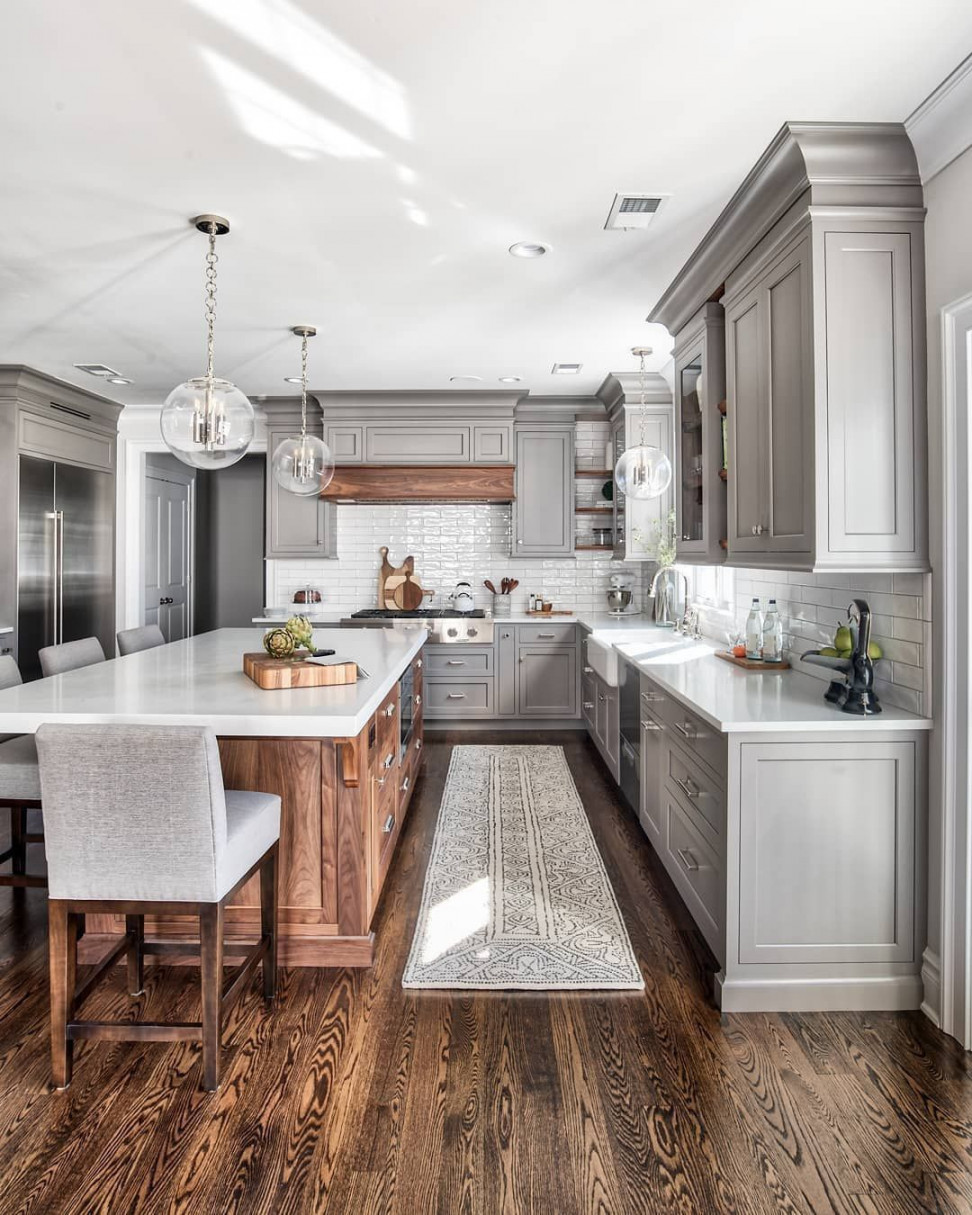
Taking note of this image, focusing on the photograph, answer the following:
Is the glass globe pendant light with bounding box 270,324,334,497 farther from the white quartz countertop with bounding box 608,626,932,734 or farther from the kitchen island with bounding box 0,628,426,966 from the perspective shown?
the white quartz countertop with bounding box 608,626,932,734

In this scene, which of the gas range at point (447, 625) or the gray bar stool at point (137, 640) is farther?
the gas range at point (447, 625)

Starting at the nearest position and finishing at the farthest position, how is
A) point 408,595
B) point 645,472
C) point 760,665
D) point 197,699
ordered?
point 197,699 → point 760,665 → point 645,472 → point 408,595

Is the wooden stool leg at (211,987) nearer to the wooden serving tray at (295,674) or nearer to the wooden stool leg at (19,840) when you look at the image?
the wooden serving tray at (295,674)

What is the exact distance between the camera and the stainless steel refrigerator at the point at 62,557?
5176 millimetres

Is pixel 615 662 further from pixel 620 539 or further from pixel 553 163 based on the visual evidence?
pixel 553 163

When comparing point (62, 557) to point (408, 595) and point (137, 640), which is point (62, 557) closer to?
point (137, 640)

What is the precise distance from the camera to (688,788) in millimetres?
2746

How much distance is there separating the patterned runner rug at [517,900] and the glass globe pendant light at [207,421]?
1.85 meters

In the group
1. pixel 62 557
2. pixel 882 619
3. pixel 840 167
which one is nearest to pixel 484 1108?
pixel 882 619

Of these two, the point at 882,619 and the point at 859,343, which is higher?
the point at 859,343

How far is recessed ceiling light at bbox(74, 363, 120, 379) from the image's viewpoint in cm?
494

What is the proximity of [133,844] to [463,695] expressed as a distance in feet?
13.4

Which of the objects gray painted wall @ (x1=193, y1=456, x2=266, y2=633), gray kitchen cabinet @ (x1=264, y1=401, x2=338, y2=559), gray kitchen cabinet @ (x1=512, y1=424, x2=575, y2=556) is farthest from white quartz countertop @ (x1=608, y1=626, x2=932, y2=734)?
gray painted wall @ (x1=193, y1=456, x2=266, y2=633)

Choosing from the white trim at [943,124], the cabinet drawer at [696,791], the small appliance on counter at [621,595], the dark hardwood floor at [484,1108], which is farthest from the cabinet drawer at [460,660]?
the white trim at [943,124]
